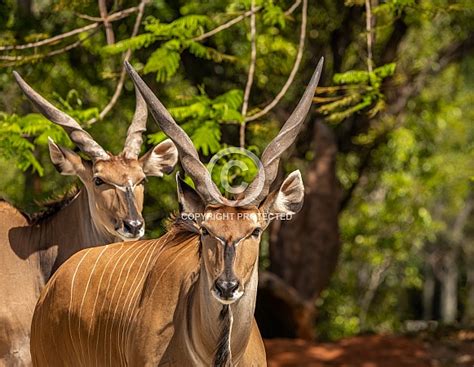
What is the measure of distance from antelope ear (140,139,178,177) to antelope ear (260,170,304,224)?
2.01 m

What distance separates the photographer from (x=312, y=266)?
9484mm

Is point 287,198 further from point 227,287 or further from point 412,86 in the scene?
point 412,86

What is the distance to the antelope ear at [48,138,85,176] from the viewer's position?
5.64 metres

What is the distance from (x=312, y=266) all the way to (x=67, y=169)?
13.8 feet

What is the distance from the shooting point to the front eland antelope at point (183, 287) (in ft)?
11.6

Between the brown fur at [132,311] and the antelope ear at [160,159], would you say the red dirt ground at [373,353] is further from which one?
the brown fur at [132,311]

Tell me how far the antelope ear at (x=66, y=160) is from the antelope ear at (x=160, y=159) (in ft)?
1.10

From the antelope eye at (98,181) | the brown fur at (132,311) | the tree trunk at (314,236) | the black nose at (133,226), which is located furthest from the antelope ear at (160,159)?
the tree trunk at (314,236)

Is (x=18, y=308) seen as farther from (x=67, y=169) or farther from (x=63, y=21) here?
(x=63, y=21)

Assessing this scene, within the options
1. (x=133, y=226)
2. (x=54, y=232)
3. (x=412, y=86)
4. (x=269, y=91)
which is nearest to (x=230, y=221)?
(x=133, y=226)

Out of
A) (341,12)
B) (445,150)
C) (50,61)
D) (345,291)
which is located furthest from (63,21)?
(445,150)

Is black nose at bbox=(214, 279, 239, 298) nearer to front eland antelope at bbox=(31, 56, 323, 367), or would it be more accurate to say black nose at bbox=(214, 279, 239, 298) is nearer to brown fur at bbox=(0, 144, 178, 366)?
front eland antelope at bbox=(31, 56, 323, 367)

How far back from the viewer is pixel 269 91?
941cm

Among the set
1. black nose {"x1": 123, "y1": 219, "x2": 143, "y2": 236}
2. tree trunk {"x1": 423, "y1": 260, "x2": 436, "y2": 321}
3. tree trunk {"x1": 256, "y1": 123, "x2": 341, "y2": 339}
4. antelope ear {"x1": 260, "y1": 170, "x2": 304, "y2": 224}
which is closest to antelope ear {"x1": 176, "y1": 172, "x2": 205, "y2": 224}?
antelope ear {"x1": 260, "y1": 170, "x2": 304, "y2": 224}
